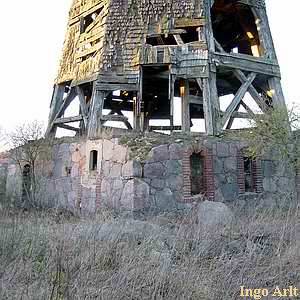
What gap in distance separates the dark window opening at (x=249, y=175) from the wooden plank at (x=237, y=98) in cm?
174

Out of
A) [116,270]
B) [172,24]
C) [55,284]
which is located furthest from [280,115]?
[55,284]

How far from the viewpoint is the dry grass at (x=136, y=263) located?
410 cm

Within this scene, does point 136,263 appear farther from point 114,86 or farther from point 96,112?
point 114,86

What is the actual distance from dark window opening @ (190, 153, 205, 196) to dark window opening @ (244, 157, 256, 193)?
1917 millimetres

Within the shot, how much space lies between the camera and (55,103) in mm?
17391

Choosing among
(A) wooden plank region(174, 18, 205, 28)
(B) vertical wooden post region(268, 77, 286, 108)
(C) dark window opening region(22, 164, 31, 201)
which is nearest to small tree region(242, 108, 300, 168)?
(B) vertical wooden post region(268, 77, 286, 108)

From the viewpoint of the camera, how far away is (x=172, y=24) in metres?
15.0

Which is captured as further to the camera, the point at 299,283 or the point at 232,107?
the point at 232,107

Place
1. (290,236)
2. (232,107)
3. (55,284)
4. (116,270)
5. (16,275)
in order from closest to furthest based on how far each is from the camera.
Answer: (55,284) < (16,275) < (116,270) < (290,236) < (232,107)

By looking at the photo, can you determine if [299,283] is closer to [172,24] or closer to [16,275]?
[16,275]

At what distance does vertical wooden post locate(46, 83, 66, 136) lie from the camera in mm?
16892

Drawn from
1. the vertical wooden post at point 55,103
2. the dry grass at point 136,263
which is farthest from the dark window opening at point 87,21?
the dry grass at point 136,263

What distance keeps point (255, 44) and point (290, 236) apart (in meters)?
12.7

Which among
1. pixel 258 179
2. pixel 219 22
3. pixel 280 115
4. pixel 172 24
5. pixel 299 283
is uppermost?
pixel 219 22
